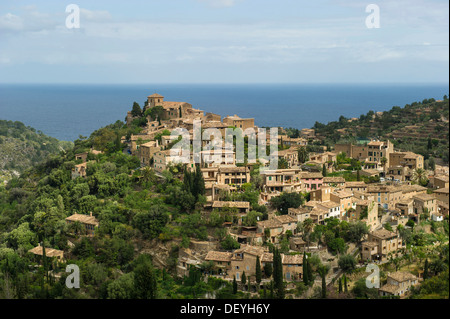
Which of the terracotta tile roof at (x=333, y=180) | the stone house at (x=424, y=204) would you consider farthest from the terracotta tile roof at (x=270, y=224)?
the stone house at (x=424, y=204)

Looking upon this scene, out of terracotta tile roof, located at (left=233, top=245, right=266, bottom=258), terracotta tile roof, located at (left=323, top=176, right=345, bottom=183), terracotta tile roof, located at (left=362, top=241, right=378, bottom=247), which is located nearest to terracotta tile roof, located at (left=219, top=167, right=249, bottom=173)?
terracotta tile roof, located at (left=323, top=176, right=345, bottom=183)

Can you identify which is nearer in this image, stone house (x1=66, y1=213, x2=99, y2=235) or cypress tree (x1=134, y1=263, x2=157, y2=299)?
cypress tree (x1=134, y1=263, x2=157, y2=299)

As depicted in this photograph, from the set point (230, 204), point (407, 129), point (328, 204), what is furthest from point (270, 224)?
point (407, 129)

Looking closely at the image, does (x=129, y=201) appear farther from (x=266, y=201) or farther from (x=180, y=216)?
(x=266, y=201)

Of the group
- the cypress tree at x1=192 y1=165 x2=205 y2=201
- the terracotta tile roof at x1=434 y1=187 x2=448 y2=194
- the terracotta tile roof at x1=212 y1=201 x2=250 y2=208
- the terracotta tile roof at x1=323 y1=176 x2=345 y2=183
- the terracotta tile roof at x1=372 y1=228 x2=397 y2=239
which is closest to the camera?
the terracotta tile roof at x1=372 y1=228 x2=397 y2=239

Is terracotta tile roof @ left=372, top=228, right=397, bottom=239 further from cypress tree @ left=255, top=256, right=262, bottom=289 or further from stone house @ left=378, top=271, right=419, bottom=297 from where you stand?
cypress tree @ left=255, top=256, right=262, bottom=289

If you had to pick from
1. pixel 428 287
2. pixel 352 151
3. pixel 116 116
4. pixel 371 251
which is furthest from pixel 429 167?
pixel 116 116

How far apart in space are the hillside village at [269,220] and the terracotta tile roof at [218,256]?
0.12 ft

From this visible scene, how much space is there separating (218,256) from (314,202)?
523cm

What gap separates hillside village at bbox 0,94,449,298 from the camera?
1970 cm

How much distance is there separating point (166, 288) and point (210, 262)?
1.86 meters

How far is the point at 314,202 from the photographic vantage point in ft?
76.0

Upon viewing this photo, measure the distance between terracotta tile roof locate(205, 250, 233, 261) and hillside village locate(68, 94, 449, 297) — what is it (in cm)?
4

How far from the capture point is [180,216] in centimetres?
2302
